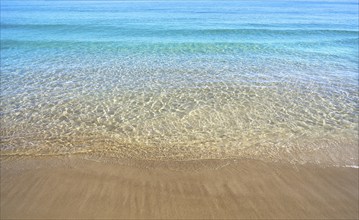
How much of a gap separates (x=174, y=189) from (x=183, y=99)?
477 cm

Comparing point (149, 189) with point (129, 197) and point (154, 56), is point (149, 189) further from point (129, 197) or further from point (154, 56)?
point (154, 56)

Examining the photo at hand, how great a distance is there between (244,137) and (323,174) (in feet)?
6.75

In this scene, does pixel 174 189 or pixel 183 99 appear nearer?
pixel 174 189

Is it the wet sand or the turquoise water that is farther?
the turquoise water

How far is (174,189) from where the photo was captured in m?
5.28

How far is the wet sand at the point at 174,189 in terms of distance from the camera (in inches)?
186

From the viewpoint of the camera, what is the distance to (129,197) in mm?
5090

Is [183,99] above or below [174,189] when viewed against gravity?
above

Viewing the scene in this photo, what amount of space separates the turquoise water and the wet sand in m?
0.45

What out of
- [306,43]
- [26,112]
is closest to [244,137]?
[26,112]

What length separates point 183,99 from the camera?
9656 millimetres

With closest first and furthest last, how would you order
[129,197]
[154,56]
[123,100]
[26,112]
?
[129,197], [26,112], [123,100], [154,56]

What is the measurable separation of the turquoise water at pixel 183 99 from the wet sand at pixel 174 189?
45 cm

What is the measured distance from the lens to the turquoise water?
6.78m
